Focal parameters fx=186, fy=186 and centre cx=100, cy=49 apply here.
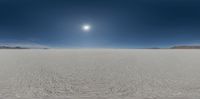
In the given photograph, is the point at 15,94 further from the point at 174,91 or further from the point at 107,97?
the point at 174,91

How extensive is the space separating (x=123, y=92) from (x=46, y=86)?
8.39 ft

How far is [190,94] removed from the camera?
4.95 m

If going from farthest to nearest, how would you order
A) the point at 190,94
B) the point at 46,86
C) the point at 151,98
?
the point at 46,86 → the point at 190,94 → the point at 151,98


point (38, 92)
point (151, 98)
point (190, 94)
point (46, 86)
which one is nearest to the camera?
point (151, 98)

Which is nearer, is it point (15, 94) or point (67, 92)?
point (15, 94)

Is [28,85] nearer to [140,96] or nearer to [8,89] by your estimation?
[8,89]

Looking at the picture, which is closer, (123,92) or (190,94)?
(190,94)

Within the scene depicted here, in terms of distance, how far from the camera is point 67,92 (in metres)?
5.39

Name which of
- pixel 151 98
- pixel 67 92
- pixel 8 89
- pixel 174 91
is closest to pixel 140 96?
pixel 151 98

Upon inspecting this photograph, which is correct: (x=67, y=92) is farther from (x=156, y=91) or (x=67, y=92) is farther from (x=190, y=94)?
(x=190, y=94)

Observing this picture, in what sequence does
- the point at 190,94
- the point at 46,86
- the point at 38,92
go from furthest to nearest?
the point at 46,86 → the point at 38,92 → the point at 190,94

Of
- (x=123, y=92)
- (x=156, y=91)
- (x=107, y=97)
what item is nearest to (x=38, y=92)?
(x=107, y=97)

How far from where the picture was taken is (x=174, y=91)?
212 inches

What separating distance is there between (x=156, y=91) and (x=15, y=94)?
394 centimetres
